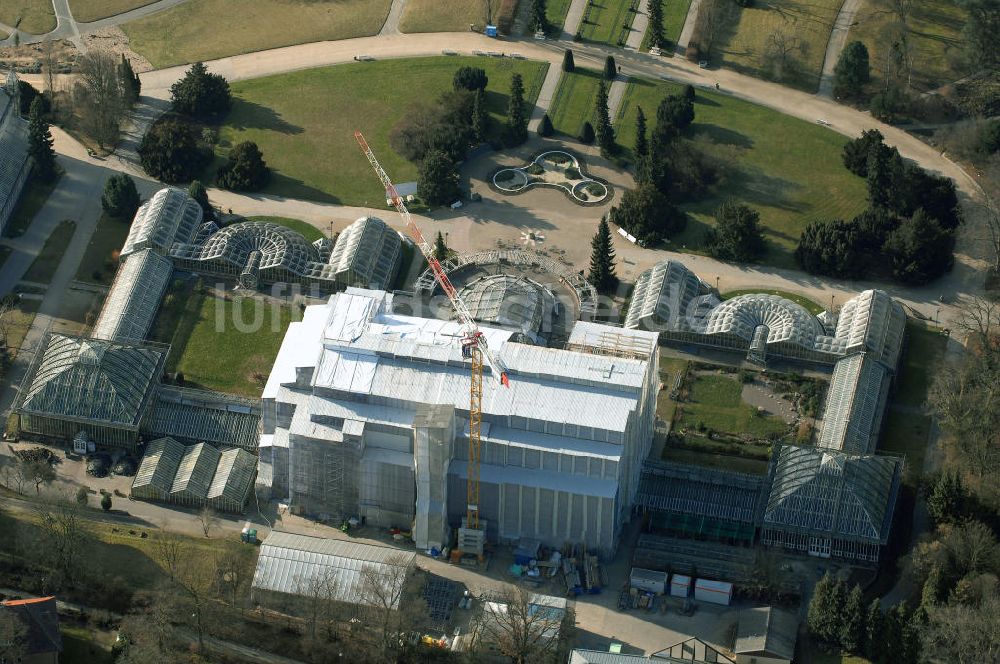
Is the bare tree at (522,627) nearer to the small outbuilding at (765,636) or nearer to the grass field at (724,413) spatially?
the small outbuilding at (765,636)

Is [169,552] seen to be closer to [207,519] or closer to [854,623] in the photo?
[207,519]

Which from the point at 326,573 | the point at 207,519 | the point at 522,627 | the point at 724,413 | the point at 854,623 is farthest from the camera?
the point at 724,413

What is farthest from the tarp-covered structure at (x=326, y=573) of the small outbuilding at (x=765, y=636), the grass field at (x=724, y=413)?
the grass field at (x=724, y=413)

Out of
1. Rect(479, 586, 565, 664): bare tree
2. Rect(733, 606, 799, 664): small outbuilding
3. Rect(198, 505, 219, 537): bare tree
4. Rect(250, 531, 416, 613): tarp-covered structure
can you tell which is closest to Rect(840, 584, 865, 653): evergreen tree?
Rect(733, 606, 799, 664): small outbuilding

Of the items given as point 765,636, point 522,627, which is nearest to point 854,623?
point 765,636

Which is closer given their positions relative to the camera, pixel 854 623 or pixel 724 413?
pixel 854 623

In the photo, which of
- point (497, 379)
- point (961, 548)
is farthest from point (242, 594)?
point (961, 548)
